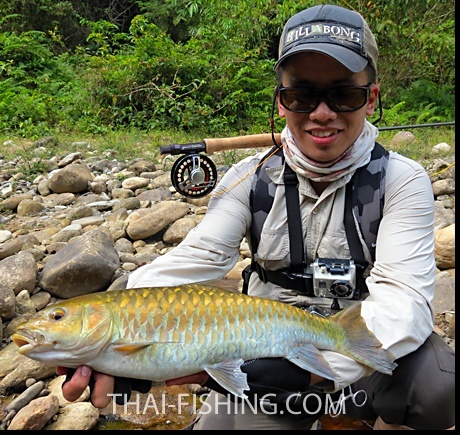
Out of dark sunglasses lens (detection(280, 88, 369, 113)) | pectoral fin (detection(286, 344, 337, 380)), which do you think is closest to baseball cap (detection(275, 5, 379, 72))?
dark sunglasses lens (detection(280, 88, 369, 113))

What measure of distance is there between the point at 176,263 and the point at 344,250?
2.64ft

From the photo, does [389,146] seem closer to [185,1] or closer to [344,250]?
[344,250]

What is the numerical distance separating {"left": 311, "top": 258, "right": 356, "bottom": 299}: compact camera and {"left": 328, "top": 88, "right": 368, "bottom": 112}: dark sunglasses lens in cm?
70

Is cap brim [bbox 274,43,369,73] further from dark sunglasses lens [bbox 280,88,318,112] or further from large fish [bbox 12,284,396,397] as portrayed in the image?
large fish [bbox 12,284,396,397]

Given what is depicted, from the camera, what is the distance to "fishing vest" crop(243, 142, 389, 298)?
96.2 inches

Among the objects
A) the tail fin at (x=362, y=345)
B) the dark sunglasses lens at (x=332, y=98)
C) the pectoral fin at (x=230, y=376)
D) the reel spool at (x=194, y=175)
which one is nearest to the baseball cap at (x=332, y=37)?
the dark sunglasses lens at (x=332, y=98)

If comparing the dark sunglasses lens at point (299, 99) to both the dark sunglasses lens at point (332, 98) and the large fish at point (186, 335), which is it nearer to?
the dark sunglasses lens at point (332, 98)

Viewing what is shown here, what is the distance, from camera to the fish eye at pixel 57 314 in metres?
1.86

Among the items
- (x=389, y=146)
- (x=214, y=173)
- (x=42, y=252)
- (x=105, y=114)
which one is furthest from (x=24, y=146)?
(x=214, y=173)

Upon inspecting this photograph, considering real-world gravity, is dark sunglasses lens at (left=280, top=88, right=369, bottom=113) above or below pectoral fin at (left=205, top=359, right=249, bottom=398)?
above

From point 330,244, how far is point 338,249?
45mm

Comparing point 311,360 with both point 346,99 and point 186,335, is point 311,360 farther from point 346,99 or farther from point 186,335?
point 346,99

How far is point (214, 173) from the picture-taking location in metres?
3.08

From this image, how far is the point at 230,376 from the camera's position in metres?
1.97
